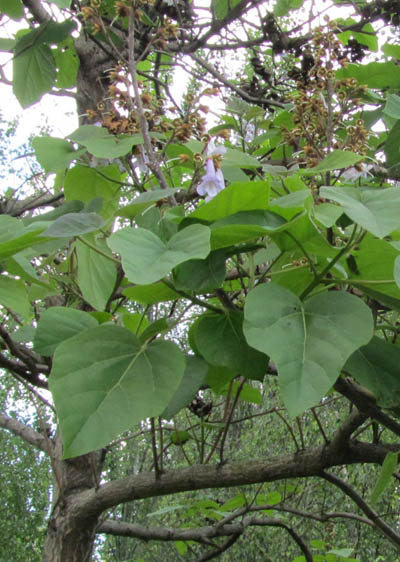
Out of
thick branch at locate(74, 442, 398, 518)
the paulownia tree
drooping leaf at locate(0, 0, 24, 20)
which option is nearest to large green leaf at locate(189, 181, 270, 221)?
the paulownia tree

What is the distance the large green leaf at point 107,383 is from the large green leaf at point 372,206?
7.1 inches

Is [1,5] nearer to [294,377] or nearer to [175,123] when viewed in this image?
[175,123]

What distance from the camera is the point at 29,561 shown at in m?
5.16

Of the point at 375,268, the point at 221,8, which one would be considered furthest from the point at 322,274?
the point at 221,8

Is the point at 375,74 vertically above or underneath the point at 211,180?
above

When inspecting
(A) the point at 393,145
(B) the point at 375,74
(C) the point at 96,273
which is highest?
(B) the point at 375,74

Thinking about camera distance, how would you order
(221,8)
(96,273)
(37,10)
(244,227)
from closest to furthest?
(244,227), (96,273), (37,10), (221,8)

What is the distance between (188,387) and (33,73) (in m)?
0.81

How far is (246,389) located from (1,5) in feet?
2.96

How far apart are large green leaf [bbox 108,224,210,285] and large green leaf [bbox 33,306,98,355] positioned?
18 cm

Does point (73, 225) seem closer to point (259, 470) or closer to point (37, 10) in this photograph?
point (259, 470)

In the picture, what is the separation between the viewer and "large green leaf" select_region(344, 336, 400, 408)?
0.51 metres

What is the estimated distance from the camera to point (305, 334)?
428 mm

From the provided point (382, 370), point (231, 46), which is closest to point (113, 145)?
point (382, 370)
